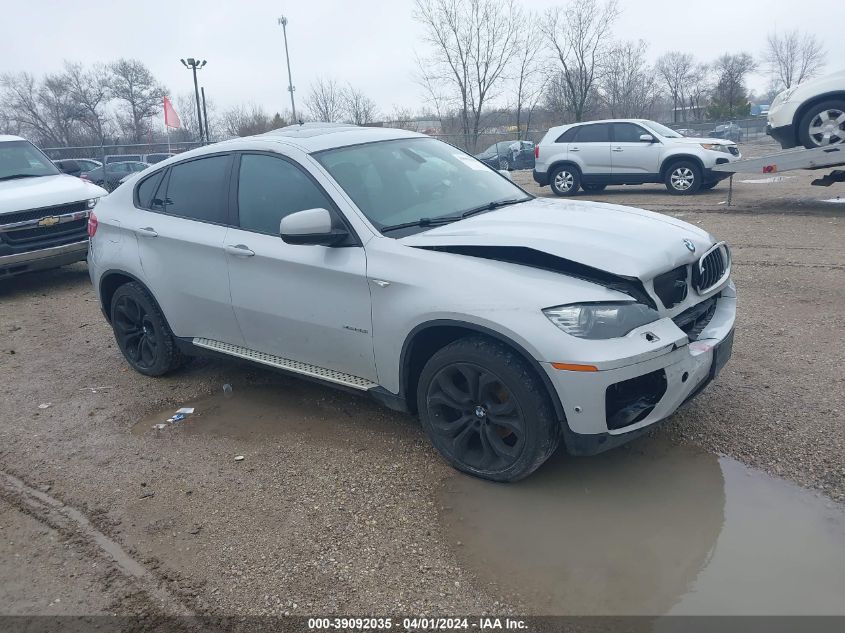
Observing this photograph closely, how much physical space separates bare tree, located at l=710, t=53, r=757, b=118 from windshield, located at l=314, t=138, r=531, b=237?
50.2m

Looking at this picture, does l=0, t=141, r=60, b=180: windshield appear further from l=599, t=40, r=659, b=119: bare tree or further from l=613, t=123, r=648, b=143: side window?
l=599, t=40, r=659, b=119: bare tree

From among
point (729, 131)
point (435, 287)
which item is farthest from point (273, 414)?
point (729, 131)

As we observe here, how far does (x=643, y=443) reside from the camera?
3.90 metres

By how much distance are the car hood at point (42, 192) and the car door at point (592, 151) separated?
10204mm

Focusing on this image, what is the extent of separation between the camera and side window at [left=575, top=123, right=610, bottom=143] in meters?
15.5

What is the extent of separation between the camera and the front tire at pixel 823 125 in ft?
34.0

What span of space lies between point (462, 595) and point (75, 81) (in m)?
55.2

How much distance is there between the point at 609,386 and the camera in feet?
10.2

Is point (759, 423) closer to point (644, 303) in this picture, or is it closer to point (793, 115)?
point (644, 303)

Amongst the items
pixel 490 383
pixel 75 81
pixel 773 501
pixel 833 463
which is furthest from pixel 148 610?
pixel 75 81

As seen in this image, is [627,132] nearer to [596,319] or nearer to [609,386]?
[596,319]

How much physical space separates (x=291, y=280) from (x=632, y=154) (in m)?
12.6

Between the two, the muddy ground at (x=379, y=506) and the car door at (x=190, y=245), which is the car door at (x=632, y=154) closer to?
the muddy ground at (x=379, y=506)

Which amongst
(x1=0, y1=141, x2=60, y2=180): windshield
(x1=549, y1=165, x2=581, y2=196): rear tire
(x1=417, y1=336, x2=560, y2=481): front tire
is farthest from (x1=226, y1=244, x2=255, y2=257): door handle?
(x1=549, y1=165, x2=581, y2=196): rear tire
